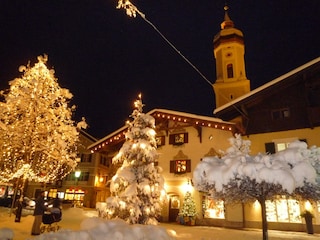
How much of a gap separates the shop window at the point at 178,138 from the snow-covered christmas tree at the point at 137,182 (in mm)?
6518

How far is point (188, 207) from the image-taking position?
19641 mm

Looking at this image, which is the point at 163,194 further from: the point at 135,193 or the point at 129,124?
the point at 129,124

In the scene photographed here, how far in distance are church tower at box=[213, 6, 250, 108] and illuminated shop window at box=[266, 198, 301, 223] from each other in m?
15.1

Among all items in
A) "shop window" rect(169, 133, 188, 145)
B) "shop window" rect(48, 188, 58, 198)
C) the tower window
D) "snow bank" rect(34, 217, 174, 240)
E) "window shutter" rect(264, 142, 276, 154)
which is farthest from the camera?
"shop window" rect(48, 188, 58, 198)

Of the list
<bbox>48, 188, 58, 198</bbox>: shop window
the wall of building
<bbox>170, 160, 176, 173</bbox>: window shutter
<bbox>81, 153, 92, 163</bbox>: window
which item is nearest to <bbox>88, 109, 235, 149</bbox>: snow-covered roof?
the wall of building

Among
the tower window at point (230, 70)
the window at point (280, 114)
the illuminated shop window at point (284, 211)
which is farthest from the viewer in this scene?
the tower window at point (230, 70)

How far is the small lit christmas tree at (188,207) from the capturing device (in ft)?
63.7

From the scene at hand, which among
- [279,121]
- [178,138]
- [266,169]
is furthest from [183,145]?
[266,169]

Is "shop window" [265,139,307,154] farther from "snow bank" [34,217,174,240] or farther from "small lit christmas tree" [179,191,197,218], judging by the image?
"snow bank" [34,217,174,240]

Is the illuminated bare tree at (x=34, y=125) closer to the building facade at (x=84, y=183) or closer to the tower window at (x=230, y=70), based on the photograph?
the tower window at (x=230, y=70)

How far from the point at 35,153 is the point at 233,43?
24.3 m

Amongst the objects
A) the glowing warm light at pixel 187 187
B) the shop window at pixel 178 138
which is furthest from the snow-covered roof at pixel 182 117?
the glowing warm light at pixel 187 187

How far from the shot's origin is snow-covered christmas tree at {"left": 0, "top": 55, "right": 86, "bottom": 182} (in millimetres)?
15382

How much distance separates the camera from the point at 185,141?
73.2 ft
